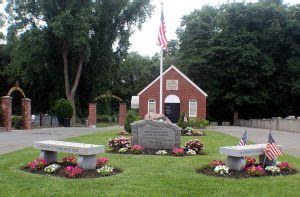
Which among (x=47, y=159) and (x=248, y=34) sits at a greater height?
(x=248, y=34)

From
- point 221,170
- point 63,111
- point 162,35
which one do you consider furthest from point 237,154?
point 63,111

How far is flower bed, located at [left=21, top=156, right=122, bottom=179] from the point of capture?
10.1 meters

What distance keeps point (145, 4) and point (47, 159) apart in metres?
35.6

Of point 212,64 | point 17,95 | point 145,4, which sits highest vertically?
point 145,4

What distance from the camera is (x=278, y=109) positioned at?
5169 centimetres

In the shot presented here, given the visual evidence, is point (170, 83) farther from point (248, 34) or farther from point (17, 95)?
point (17, 95)

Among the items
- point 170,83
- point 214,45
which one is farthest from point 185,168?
point 214,45

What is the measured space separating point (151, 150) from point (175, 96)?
27608mm

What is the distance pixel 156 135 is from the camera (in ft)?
51.8

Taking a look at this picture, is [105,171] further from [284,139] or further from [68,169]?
[284,139]

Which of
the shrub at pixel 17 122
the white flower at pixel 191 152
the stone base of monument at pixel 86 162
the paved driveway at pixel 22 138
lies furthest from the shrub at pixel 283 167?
the shrub at pixel 17 122

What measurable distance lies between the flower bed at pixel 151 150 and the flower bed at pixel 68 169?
3.52 metres

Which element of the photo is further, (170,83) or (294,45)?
(294,45)

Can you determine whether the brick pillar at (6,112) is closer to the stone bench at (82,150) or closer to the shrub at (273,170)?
the stone bench at (82,150)
